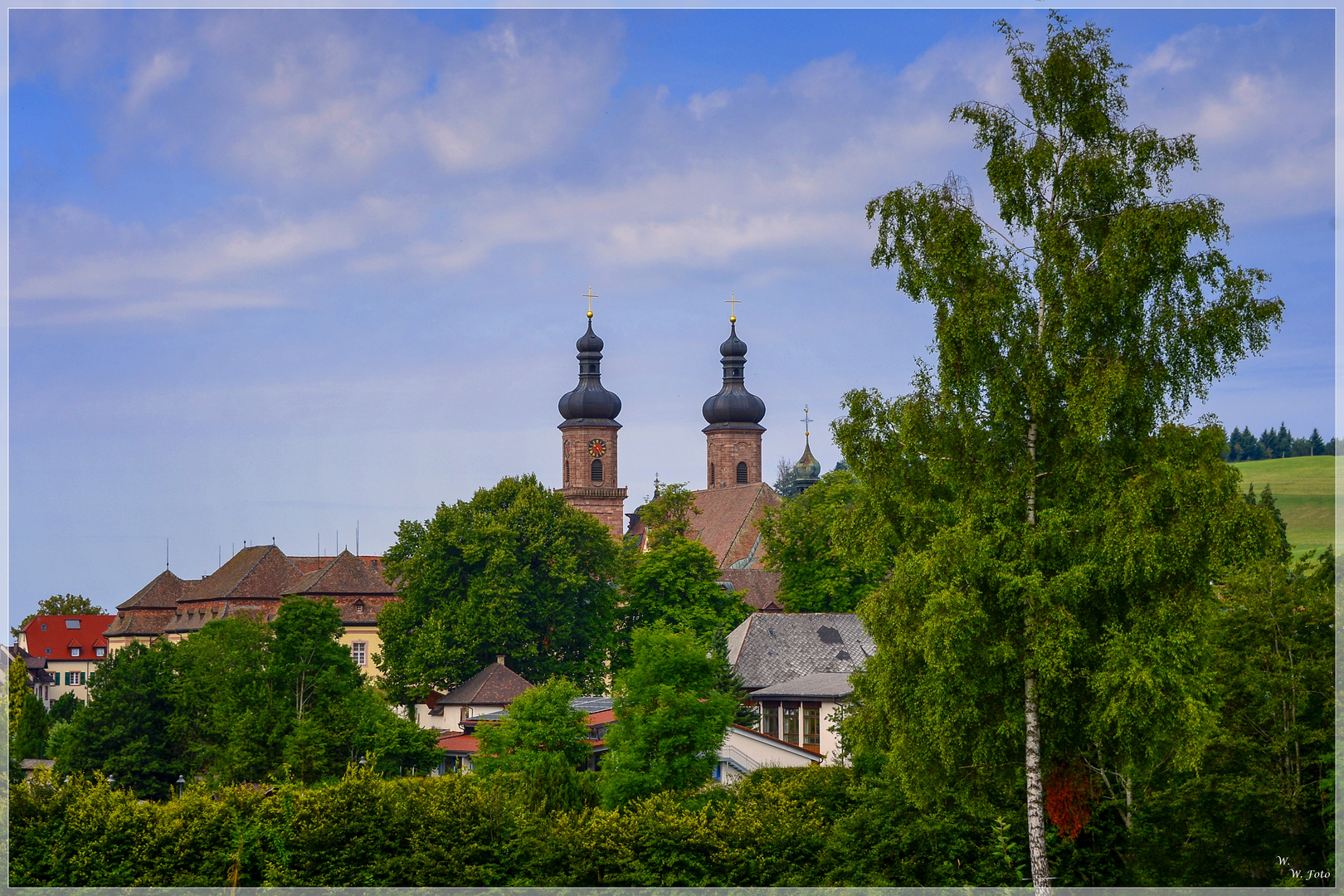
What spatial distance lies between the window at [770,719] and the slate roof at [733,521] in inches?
2147

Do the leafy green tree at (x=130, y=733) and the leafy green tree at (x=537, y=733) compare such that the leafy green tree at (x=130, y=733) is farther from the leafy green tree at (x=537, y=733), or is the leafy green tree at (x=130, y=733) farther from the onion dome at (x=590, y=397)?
the onion dome at (x=590, y=397)

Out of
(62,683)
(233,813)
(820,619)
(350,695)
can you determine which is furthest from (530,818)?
(62,683)

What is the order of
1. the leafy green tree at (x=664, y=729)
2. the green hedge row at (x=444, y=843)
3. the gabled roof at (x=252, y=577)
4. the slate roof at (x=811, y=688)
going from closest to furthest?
the green hedge row at (x=444, y=843), the leafy green tree at (x=664, y=729), the slate roof at (x=811, y=688), the gabled roof at (x=252, y=577)

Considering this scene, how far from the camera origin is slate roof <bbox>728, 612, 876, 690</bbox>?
57594 mm

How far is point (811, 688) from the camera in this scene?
50.3 m

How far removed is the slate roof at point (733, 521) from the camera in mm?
111125

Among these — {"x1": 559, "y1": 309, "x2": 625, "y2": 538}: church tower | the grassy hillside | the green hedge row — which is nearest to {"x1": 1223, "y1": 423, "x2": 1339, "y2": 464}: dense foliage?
the grassy hillside

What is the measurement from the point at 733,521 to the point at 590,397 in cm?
1796

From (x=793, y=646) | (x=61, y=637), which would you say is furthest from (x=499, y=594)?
(x=61, y=637)

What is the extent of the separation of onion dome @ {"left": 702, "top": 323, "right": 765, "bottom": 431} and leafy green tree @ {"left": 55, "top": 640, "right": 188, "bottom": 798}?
81.9m

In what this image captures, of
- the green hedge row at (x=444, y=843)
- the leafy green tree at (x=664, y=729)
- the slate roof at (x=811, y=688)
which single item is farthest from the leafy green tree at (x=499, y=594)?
the green hedge row at (x=444, y=843)

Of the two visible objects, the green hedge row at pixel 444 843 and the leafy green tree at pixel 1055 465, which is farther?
the green hedge row at pixel 444 843

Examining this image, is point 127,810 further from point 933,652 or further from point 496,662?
point 496,662

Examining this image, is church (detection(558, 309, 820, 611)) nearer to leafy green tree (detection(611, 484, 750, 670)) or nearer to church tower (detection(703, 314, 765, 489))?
church tower (detection(703, 314, 765, 489))
